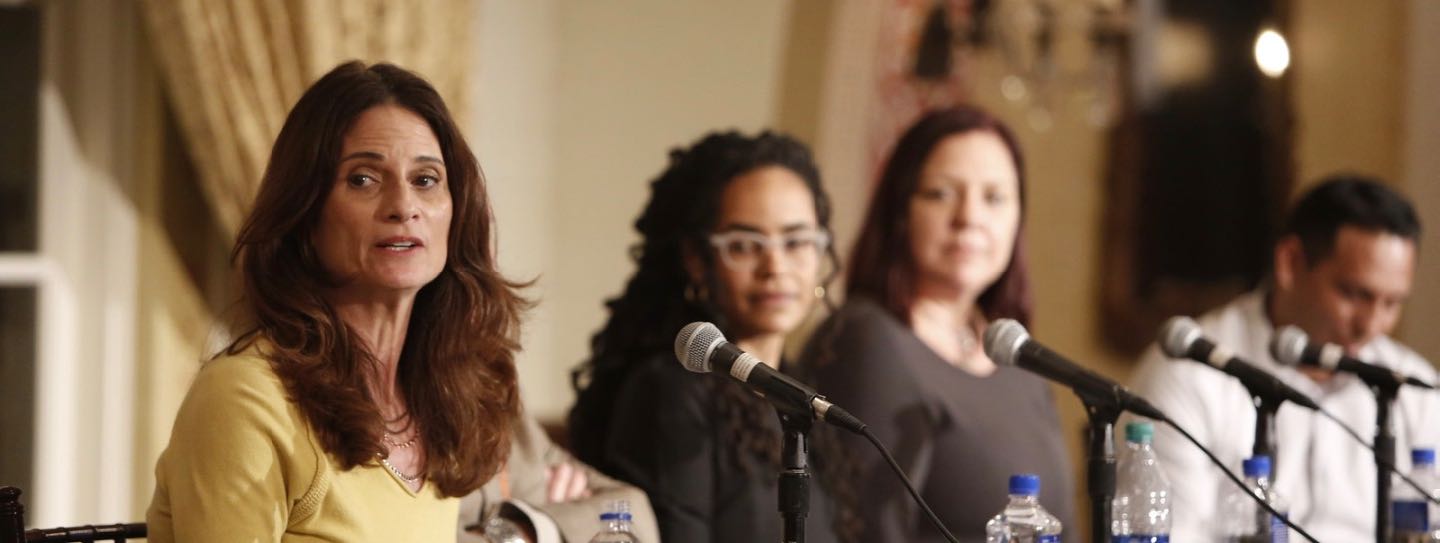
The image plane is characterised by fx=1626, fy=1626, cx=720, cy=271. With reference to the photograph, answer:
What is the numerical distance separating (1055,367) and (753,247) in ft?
2.45

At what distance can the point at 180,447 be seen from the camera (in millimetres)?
1876

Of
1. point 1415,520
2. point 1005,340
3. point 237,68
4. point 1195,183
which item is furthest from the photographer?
point 1195,183

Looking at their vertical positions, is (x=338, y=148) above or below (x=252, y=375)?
above

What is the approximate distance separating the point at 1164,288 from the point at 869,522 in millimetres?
3023

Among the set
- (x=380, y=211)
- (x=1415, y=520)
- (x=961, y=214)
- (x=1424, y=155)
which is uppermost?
(x=1424, y=155)

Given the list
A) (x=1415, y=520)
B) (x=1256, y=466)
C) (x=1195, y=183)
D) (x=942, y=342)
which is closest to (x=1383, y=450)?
(x=1415, y=520)

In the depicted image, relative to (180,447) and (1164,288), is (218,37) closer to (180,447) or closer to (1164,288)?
(180,447)

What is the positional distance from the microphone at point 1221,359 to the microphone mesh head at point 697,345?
92 centimetres

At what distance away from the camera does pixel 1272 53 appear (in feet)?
17.1

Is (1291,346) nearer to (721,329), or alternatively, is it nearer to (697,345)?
(721,329)

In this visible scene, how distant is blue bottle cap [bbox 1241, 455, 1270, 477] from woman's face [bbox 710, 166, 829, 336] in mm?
791

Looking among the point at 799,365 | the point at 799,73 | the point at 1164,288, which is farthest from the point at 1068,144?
the point at 799,365

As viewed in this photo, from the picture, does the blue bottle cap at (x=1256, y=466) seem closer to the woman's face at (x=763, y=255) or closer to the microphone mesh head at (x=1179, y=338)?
the microphone mesh head at (x=1179, y=338)

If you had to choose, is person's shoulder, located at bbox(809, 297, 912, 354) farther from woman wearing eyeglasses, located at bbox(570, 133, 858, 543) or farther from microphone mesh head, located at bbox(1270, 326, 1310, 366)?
microphone mesh head, located at bbox(1270, 326, 1310, 366)
